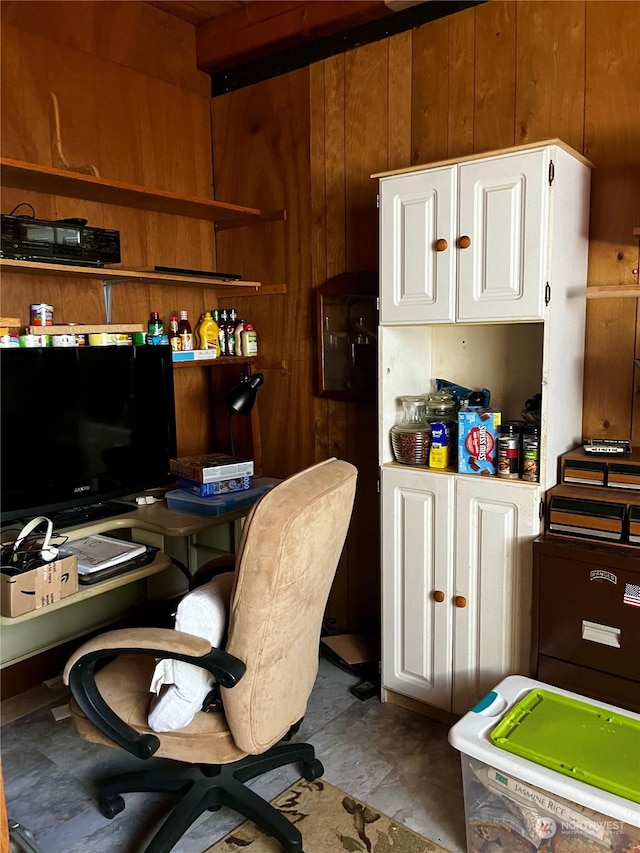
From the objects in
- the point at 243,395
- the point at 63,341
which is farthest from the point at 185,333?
the point at 63,341

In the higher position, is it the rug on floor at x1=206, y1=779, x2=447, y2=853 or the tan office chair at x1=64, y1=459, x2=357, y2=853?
the tan office chair at x1=64, y1=459, x2=357, y2=853

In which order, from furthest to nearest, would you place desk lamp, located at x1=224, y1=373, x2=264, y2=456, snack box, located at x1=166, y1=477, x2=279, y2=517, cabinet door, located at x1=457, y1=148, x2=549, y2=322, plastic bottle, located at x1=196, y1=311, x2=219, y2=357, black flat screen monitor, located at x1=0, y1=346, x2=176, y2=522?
plastic bottle, located at x1=196, y1=311, x2=219, y2=357 → desk lamp, located at x1=224, y1=373, x2=264, y2=456 → snack box, located at x1=166, y1=477, x2=279, y2=517 → black flat screen monitor, located at x1=0, y1=346, x2=176, y2=522 → cabinet door, located at x1=457, y1=148, x2=549, y2=322

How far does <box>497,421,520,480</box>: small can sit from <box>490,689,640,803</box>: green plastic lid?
0.63 metres

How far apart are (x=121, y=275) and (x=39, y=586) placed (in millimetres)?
1165

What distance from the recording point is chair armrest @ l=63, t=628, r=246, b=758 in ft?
4.88

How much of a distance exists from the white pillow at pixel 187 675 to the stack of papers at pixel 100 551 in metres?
0.47

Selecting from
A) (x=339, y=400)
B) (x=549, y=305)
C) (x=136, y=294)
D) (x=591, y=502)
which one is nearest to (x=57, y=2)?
(x=136, y=294)

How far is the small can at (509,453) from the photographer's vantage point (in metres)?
2.05

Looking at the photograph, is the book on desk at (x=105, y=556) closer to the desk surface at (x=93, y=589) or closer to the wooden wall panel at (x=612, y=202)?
the desk surface at (x=93, y=589)

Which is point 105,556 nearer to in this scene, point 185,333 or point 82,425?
point 82,425

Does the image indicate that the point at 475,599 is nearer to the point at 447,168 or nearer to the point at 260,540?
the point at 260,540

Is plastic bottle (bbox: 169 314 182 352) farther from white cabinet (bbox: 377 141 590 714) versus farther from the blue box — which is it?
white cabinet (bbox: 377 141 590 714)

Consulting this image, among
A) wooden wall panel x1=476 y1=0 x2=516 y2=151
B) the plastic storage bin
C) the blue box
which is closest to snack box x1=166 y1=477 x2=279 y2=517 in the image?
the blue box

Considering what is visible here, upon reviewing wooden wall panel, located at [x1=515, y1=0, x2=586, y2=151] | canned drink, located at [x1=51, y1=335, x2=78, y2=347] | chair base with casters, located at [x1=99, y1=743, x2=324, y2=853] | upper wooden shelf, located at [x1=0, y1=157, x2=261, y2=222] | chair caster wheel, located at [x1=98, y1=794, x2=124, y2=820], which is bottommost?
chair caster wheel, located at [x1=98, y1=794, x2=124, y2=820]
